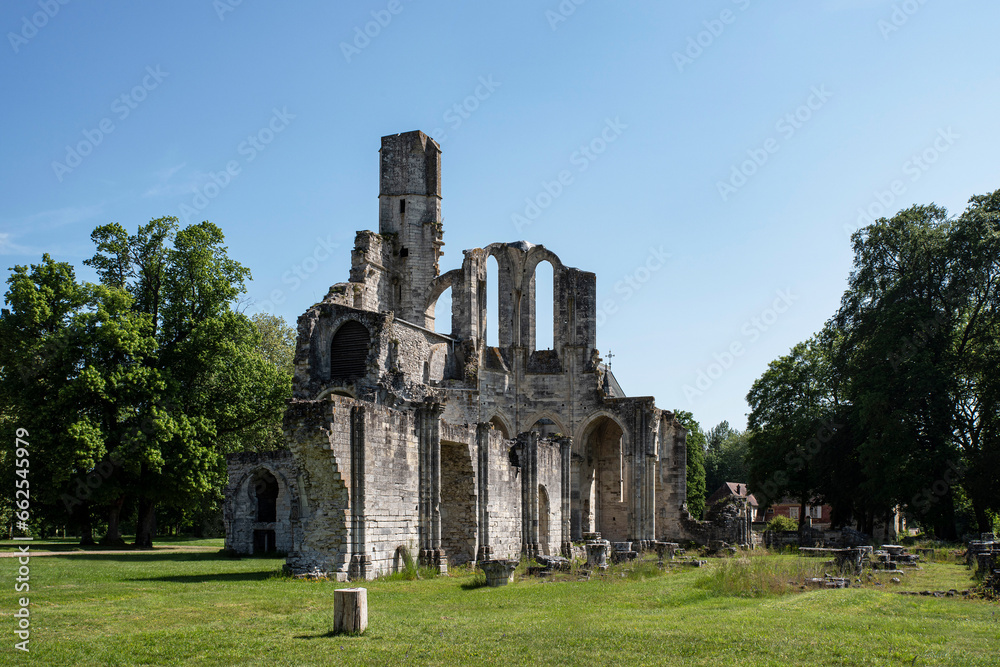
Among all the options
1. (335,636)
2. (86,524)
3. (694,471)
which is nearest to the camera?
(335,636)

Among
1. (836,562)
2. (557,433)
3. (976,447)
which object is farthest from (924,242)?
(836,562)

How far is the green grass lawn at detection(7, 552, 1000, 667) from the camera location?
8.71 meters

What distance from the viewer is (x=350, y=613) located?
33.2 feet

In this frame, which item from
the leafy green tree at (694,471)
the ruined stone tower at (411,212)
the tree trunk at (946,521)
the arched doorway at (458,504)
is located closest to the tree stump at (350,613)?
the arched doorway at (458,504)

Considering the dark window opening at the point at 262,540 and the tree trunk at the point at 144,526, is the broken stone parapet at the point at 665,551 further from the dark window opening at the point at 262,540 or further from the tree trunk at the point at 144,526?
the tree trunk at the point at 144,526

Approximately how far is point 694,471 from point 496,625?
46.8 meters

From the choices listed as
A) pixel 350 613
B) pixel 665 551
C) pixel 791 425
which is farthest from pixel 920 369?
pixel 350 613

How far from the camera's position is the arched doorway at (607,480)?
36.8m

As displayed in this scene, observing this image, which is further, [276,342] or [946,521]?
[276,342]

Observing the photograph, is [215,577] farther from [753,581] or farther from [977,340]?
[977,340]

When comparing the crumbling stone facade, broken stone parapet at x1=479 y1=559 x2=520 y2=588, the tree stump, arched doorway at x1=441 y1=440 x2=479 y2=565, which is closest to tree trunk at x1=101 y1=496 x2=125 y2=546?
the crumbling stone facade

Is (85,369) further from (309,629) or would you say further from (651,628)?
(651,628)

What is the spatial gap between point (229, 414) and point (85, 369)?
16.8 feet

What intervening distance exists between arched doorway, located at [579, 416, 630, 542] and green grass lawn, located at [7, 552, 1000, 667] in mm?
20610
